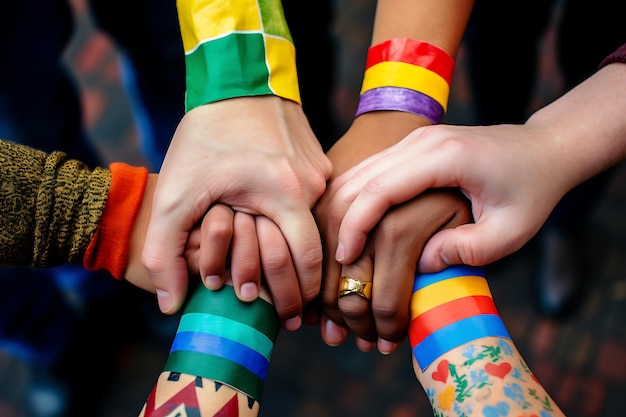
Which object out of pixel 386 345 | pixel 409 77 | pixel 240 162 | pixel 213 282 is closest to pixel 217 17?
pixel 240 162

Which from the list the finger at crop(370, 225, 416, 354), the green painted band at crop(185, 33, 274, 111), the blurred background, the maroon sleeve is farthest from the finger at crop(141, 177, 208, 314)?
the maroon sleeve

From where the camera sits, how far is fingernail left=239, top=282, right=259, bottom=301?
3.49 feet

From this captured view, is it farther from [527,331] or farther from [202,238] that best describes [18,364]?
[527,331]

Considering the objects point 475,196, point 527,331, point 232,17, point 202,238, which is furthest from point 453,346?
point 527,331

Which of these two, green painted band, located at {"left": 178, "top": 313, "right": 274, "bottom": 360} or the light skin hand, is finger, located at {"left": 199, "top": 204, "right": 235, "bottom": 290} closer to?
green painted band, located at {"left": 178, "top": 313, "right": 274, "bottom": 360}

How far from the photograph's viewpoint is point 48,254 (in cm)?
112

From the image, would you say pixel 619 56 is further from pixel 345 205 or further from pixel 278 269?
pixel 278 269

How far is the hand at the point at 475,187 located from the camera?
1046 millimetres

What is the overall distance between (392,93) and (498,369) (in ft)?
1.94

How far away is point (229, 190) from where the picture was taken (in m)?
1.11

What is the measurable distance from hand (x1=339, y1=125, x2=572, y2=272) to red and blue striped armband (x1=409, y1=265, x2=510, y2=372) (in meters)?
0.03

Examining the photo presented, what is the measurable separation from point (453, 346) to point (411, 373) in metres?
1.01

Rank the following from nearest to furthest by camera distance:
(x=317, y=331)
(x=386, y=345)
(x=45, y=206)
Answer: (x=45, y=206) → (x=386, y=345) → (x=317, y=331)

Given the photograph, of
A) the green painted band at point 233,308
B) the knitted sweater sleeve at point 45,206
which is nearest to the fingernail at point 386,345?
the green painted band at point 233,308
